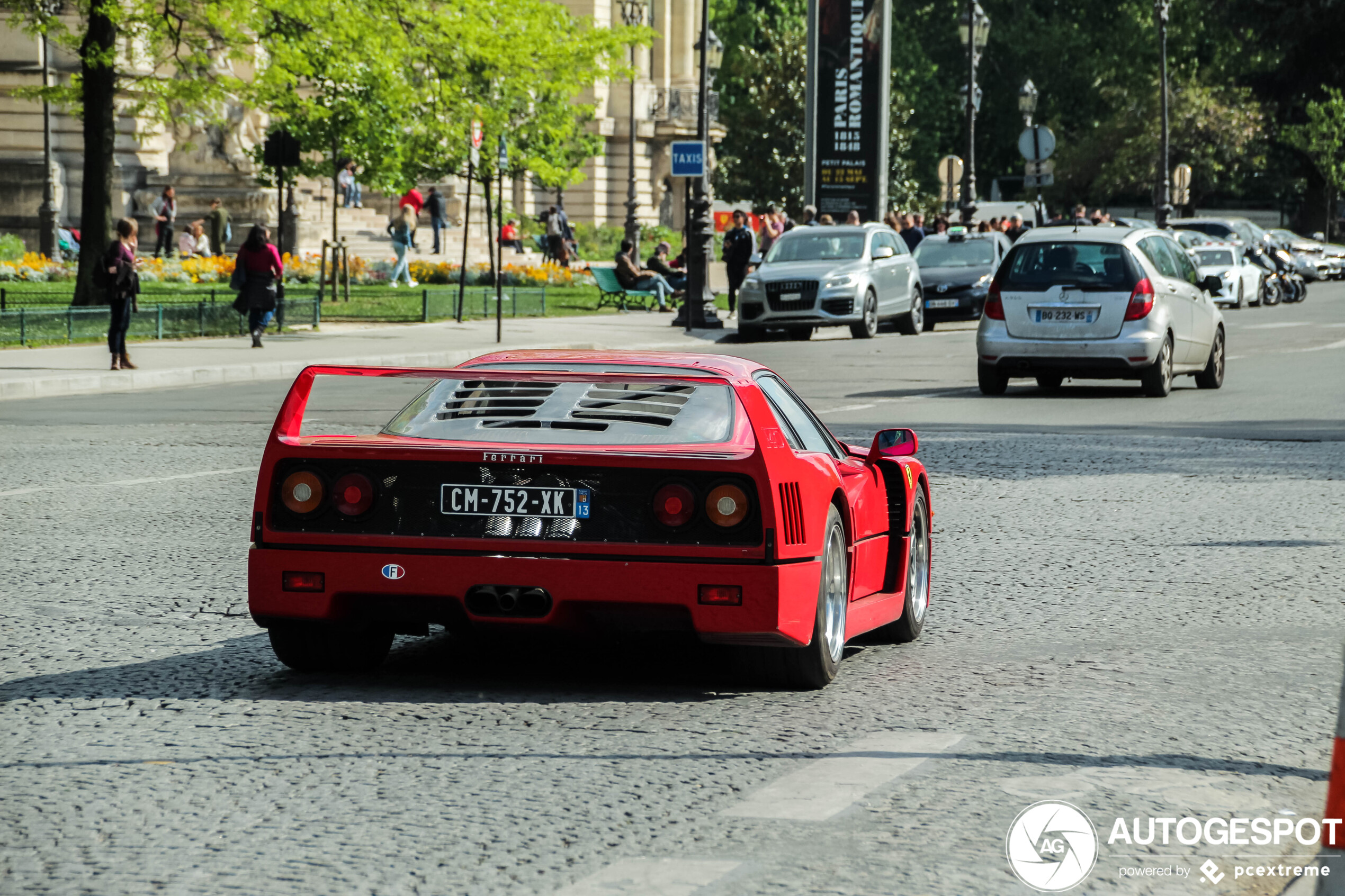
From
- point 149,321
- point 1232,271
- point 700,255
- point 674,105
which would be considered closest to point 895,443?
point 149,321

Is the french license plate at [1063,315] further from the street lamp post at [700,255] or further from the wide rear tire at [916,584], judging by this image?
the street lamp post at [700,255]

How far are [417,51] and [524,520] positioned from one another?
→ 24662 mm

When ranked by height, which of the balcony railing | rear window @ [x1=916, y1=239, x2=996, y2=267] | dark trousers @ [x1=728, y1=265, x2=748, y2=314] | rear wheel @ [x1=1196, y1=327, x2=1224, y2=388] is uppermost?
the balcony railing

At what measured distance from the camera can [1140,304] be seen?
1898cm

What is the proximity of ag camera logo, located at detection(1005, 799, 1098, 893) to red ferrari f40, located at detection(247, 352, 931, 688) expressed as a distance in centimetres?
145

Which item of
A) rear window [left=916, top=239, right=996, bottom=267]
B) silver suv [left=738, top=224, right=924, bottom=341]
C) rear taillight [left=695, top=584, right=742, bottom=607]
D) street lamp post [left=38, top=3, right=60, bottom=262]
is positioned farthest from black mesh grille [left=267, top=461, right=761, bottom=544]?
street lamp post [left=38, top=3, right=60, bottom=262]

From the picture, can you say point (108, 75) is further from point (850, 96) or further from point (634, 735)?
point (634, 735)

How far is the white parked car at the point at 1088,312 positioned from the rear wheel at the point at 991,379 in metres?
0.01

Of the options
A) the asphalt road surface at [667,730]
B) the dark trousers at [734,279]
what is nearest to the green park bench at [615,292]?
the dark trousers at [734,279]

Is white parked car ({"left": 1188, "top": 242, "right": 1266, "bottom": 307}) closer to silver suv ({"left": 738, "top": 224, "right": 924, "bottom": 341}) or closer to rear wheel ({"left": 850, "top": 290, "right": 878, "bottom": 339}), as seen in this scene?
silver suv ({"left": 738, "top": 224, "right": 924, "bottom": 341})

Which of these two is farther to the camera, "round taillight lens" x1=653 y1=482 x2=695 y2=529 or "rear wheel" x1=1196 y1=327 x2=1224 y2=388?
"rear wheel" x1=1196 y1=327 x2=1224 y2=388

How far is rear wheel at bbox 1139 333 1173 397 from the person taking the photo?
63.0ft

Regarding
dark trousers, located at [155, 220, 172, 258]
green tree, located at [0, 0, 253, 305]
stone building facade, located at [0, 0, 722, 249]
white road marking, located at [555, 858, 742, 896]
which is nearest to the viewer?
white road marking, located at [555, 858, 742, 896]

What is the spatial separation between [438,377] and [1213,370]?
15545 mm
